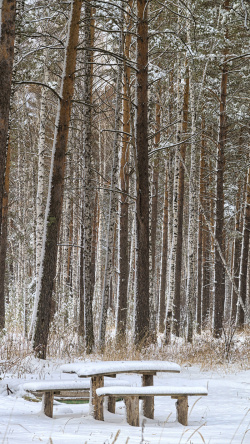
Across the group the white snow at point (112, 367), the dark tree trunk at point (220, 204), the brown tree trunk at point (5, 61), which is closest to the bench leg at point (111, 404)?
the white snow at point (112, 367)

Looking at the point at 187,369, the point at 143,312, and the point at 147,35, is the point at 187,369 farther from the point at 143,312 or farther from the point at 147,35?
the point at 147,35

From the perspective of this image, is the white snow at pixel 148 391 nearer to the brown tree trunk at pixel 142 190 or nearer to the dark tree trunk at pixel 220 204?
the brown tree trunk at pixel 142 190

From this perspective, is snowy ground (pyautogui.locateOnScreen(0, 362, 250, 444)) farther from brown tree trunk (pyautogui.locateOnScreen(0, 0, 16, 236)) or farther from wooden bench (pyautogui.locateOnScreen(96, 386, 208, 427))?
brown tree trunk (pyautogui.locateOnScreen(0, 0, 16, 236))

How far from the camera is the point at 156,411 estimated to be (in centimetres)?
545

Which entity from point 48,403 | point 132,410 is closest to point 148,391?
point 132,410

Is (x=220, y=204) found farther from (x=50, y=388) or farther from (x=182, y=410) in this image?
(x=50, y=388)

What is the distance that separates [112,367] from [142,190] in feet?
16.2

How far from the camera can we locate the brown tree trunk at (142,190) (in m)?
9.02

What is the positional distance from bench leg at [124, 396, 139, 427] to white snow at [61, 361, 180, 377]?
35cm

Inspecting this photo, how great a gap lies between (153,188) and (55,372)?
11.9 m

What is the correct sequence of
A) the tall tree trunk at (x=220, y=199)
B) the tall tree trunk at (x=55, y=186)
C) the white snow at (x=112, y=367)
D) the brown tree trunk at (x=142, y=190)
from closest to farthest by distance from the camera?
the white snow at (x=112, y=367) < the tall tree trunk at (x=55, y=186) < the brown tree trunk at (x=142, y=190) < the tall tree trunk at (x=220, y=199)

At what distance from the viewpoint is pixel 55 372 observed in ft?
22.1

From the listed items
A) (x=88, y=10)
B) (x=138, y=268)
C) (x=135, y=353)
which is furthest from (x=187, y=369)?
(x=88, y=10)

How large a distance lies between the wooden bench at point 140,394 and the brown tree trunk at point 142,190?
14.2ft
